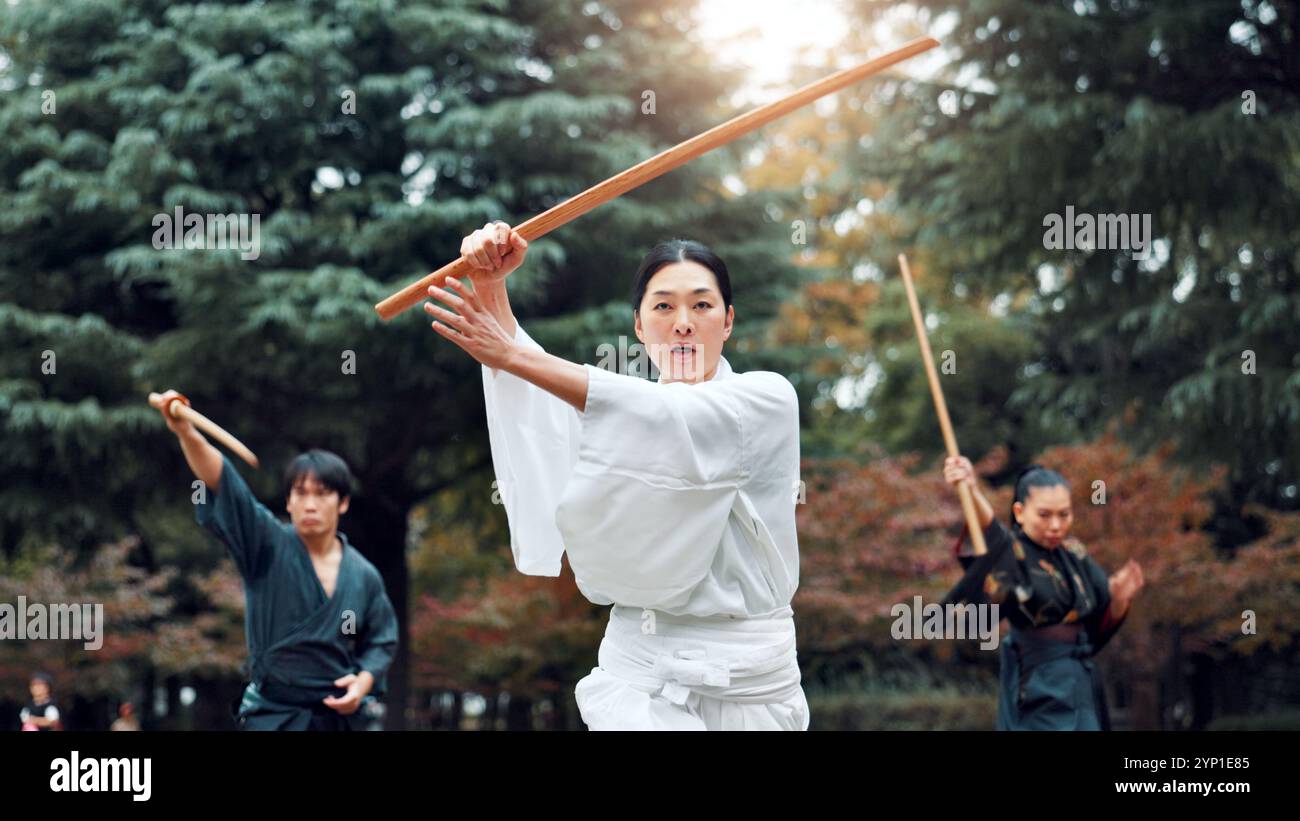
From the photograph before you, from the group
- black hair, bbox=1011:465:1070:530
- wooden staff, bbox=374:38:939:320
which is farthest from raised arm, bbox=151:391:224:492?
black hair, bbox=1011:465:1070:530

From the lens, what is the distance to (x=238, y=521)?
4836mm

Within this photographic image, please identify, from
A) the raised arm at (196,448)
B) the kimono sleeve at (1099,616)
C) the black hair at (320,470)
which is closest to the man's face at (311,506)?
the black hair at (320,470)

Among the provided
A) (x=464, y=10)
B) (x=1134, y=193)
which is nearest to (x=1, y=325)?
(x=464, y=10)

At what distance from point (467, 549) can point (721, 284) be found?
44.1ft

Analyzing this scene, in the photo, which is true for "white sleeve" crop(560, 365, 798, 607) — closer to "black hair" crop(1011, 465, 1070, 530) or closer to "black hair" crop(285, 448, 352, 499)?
"black hair" crop(285, 448, 352, 499)

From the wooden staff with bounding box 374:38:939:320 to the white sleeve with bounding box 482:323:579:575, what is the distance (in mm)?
292

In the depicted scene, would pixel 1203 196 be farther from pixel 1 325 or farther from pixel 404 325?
pixel 1 325

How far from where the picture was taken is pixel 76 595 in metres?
12.0

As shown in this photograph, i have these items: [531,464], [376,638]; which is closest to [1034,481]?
[376,638]

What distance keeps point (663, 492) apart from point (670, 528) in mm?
80

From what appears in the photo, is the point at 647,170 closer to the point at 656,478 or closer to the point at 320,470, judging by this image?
the point at 656,478

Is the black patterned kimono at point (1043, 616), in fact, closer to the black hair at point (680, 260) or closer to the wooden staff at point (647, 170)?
the black hair at point (680, 260)

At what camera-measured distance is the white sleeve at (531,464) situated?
2941 mm

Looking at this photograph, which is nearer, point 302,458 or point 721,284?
point 721,284
